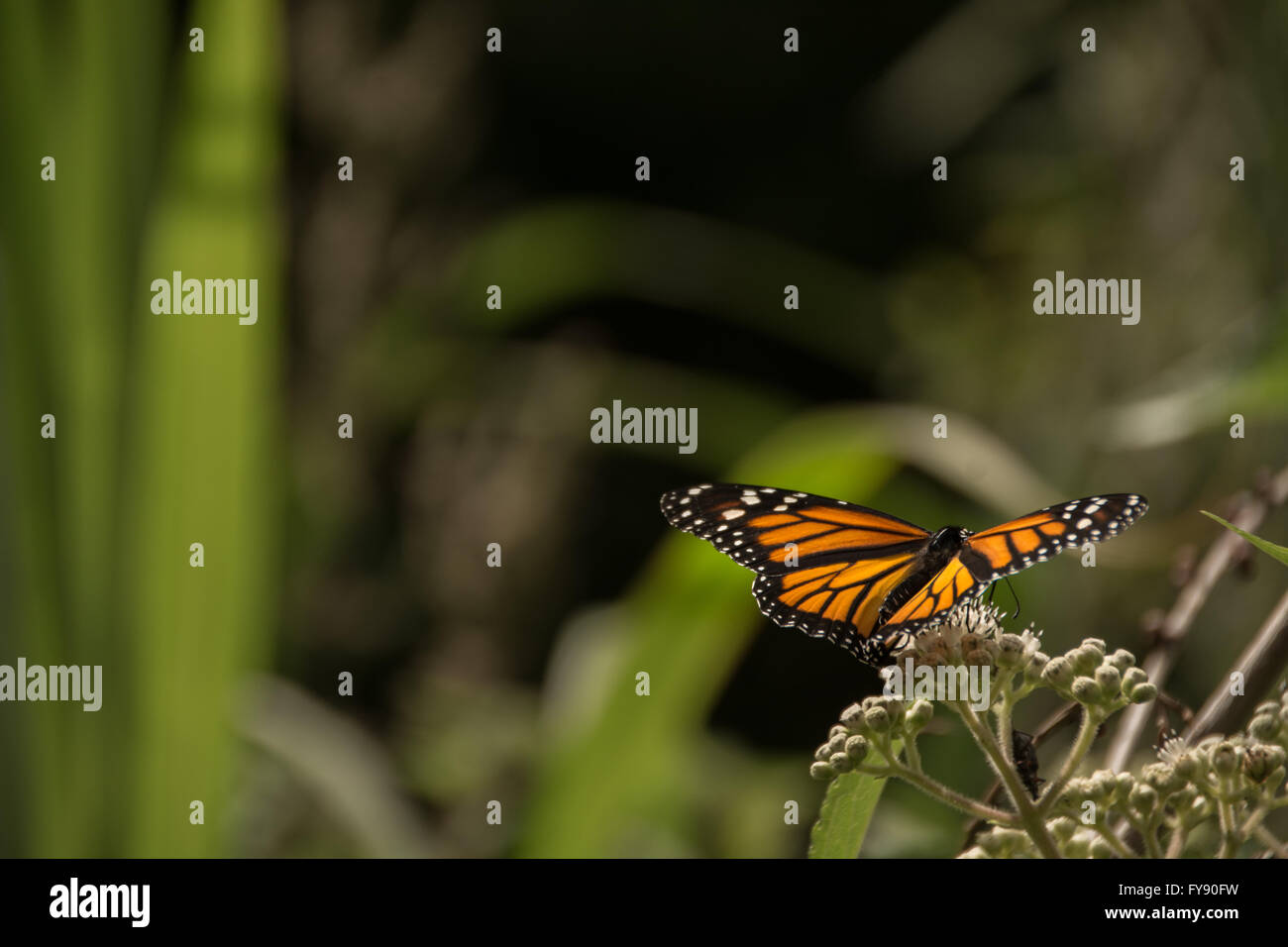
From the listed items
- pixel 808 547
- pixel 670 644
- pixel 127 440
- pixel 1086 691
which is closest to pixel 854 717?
pixel 1086 691

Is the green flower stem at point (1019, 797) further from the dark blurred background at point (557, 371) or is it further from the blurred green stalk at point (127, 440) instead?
the blurred green stalk at point (127, 440)

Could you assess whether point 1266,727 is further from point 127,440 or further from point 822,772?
point 127,440

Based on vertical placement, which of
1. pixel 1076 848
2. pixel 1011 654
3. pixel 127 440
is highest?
pixel 127 440

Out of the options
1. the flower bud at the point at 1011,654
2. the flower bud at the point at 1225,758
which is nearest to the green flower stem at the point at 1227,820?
the flower bud at the point at 1225,758

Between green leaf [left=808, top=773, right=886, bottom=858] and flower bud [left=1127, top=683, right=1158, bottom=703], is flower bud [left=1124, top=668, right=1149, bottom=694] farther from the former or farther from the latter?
green leaf [left=808, top=773, right=886, bottom=858]

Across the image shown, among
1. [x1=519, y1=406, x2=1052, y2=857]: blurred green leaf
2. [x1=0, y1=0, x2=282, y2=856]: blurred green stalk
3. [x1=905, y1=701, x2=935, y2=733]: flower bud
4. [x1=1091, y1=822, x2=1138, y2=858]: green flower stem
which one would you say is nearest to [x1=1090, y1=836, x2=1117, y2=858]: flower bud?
[x1=1091, y1=822, x2=1138, y2=858]: green flower stem
